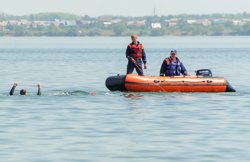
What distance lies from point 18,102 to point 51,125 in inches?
275

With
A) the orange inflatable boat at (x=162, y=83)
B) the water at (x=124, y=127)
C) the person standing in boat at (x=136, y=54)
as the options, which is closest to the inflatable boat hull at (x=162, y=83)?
the orange inflatable boat at (x=162, y=83)

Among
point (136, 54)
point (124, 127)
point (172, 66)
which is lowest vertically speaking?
point (124, 127)

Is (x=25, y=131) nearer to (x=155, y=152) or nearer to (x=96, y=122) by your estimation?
(x=96, y=122)

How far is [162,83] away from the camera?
33438mm

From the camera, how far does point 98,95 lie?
1366 inches

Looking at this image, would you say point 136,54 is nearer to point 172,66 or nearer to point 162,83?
point 172,66

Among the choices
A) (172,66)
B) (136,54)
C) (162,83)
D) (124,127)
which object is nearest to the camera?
(124,127)

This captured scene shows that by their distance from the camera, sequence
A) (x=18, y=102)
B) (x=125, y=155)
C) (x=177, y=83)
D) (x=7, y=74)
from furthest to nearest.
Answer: (x=7, y=74) < (x=177, y=83) < (x=18, y=102) < (x=125, y=155)

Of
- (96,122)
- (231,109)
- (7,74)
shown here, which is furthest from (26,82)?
(96,122)

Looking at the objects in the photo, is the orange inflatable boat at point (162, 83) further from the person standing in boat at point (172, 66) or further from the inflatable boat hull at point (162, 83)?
the person standing in boat at point (172, 66)

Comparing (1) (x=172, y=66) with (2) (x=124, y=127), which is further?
(1) (x=172, y=66)

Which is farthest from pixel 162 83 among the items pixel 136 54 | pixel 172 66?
pixel 136 54

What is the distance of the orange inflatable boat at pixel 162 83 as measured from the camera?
3350 cm

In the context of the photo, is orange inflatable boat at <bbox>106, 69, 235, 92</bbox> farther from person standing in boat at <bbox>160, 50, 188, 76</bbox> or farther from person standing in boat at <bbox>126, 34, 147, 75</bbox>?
person standing in boat at <bbox>126, 34, 147, 75</bbox>
